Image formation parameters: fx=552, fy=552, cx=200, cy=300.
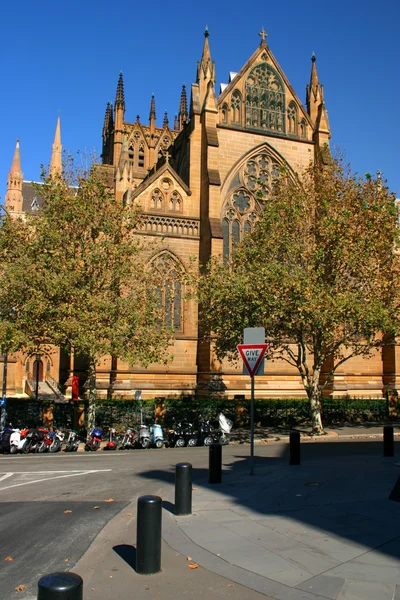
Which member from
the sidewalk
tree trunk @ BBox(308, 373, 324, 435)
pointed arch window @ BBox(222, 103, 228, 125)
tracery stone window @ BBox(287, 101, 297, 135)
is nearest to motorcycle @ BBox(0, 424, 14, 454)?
the sidewalk

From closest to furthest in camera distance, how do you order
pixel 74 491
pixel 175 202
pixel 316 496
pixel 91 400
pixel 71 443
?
pixel 316 496 → pixel 74 491 → pixel 71 443 → pixel 91 400 → pixel 175 202

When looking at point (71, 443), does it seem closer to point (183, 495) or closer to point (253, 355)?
point (253, 355)

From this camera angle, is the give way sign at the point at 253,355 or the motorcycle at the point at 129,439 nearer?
the give way sign at the point at 253,355

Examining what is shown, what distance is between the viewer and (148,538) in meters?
5.39

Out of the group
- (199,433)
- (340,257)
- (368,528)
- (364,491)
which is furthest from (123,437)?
(368,528)

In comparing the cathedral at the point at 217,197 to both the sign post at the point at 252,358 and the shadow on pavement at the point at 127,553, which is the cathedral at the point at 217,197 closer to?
the sign post at the point at 252,358

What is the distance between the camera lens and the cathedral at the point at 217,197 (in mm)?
28281

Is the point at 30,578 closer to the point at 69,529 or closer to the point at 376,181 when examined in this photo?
the point at 69,529

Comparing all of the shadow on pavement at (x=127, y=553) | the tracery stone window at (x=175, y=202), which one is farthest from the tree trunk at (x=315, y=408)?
the shadow on pavement at (x=127, y=553)

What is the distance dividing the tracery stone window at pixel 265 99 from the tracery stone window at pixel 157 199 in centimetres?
679

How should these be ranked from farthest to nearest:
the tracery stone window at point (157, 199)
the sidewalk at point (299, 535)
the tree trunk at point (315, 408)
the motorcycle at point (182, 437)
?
the tracery stone window at point (157, 199) → the tree trunk at point (315, 408) → the motorcycle at point (182, 437) → the sidewalk at point (299, 535)

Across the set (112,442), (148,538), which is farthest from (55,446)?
(148,538)

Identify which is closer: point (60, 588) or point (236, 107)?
point (60, 588)

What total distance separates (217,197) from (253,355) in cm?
1957
